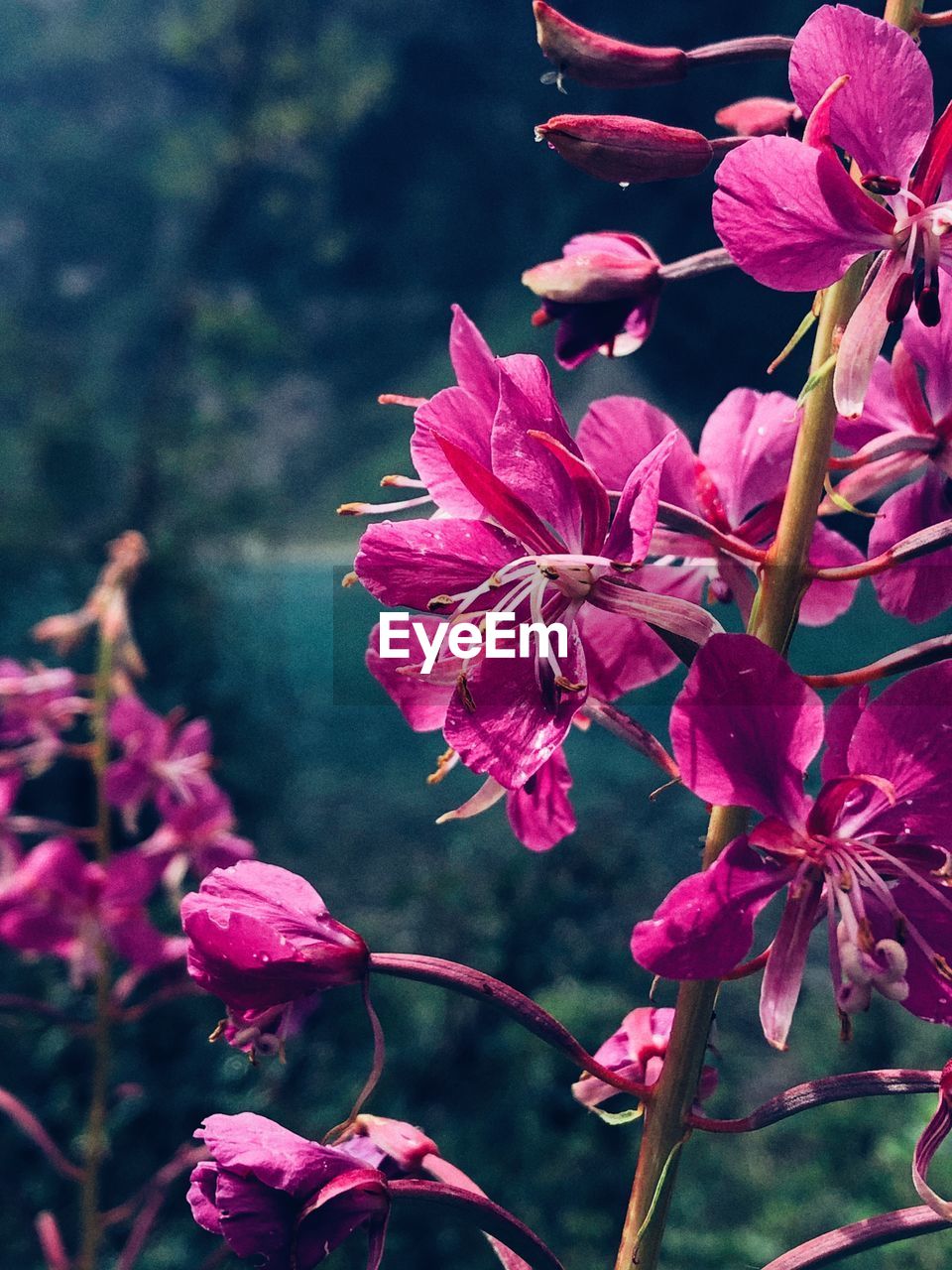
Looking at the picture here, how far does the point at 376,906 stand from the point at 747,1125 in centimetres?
473

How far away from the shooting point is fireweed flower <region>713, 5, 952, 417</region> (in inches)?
21.6

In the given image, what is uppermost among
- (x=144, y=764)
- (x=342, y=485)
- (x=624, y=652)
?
(x=624, y=652)

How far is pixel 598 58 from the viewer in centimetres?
69

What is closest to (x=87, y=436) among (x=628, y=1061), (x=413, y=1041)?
(x=413, y=1041)

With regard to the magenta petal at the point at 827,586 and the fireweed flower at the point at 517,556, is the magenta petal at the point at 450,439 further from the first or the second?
the magenta petal at the point at 827,586

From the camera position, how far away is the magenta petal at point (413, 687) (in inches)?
26.2

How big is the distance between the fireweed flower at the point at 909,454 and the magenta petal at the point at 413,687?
26cm

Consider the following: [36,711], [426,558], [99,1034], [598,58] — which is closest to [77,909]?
[99,1034]

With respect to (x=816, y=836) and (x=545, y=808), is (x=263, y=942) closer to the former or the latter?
(x=545, y=808)

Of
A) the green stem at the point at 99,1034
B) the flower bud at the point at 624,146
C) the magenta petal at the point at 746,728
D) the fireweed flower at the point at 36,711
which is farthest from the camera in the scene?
the fireweed flower at the point at 36,711

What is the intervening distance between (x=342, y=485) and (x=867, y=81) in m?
7.72

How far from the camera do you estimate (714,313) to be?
5.27 meters

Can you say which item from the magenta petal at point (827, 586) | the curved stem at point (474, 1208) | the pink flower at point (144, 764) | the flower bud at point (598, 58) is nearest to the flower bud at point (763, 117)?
the flower bud at point (598, 58)

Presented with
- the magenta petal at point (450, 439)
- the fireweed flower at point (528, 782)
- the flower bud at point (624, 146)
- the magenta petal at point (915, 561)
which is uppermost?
the flower bud at point (624, 146)
